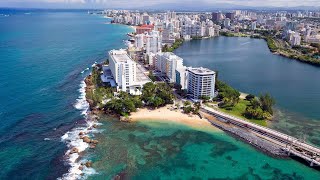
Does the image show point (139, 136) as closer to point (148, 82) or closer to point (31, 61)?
point (148, 82)

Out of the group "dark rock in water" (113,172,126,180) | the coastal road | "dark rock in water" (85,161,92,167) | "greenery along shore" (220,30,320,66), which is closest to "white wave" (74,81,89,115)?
"dark rock in water" (85,161,92,167)

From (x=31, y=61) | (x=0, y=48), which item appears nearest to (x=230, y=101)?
(x=31, y=61)

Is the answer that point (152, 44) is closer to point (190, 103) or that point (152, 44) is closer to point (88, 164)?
point (190, 103)

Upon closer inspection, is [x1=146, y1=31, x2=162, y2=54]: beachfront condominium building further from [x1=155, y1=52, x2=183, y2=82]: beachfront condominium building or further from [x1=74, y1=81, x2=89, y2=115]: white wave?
[x1=74, y1=81, x2=89, y2=115]: white wave

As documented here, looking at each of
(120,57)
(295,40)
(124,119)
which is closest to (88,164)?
(124,119)

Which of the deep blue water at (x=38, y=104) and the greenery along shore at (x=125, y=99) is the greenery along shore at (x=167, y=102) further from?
the deep blue water at (x=38, y=104)

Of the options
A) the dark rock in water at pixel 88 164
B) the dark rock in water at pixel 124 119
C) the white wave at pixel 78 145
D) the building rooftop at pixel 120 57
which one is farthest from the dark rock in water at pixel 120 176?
the building rooftop at pixel 120 57
